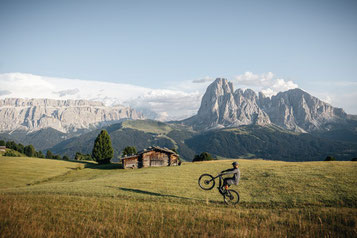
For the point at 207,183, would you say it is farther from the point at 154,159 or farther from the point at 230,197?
the point at 154,159

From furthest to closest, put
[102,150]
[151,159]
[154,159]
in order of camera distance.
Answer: [102,150], [154,159], [151,159]

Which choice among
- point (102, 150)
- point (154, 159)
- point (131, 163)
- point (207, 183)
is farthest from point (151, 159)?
point (207, 183)

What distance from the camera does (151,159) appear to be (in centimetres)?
7838

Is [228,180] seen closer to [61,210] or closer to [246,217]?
[246,217]

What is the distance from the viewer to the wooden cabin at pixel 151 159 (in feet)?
252

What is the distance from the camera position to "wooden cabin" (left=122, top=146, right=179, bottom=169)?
7675cm

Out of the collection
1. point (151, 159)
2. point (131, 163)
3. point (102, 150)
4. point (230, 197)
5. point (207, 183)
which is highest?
point (207, 183)

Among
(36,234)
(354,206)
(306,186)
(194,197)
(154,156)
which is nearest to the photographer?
(36,234)

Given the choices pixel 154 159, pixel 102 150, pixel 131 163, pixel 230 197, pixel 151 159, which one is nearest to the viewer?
pixel 230 197

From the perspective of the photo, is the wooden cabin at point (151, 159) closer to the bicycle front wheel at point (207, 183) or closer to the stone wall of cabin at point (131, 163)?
the stone wall of cabin at point (131, 163)

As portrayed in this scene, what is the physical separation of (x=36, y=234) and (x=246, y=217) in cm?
1198

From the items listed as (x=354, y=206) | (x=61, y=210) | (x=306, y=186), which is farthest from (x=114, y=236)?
(x=306, y=186)

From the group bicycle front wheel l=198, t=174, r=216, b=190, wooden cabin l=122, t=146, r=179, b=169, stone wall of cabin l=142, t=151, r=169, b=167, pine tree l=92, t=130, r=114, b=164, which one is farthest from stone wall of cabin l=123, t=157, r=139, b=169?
bicycle front wheel l=198, t=174, r=216, b=190

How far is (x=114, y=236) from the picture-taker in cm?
987
